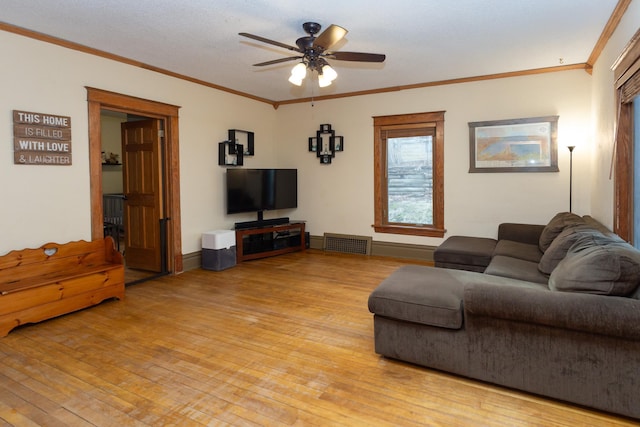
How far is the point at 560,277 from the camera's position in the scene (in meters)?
2.24

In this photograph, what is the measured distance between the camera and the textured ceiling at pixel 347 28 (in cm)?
307

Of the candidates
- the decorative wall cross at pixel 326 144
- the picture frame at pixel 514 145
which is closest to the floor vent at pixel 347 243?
the decorative wall cross at pixel 326 144

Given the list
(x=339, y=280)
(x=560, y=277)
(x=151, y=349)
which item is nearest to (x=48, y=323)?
(x=151, y=349)

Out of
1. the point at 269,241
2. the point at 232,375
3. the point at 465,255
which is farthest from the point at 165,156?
the point at 465,255

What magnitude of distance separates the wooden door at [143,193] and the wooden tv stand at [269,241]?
1164mm

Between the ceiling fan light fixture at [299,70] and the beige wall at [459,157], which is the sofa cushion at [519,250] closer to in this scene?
the beige wall at [459,157]

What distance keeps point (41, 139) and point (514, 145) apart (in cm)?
540

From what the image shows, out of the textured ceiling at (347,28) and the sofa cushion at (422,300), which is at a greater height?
the textured ceiling at (347,28)

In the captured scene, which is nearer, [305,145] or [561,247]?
[561,247]

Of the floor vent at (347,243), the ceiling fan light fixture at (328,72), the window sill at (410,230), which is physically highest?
the ceiling fan light fixture at (328,72)

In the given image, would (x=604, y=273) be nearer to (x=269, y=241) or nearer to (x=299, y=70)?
(x=299, y=70)

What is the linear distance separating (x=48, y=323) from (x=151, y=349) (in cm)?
127

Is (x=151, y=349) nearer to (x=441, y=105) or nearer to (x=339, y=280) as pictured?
(x=339, y=280)

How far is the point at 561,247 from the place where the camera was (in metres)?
2.92
